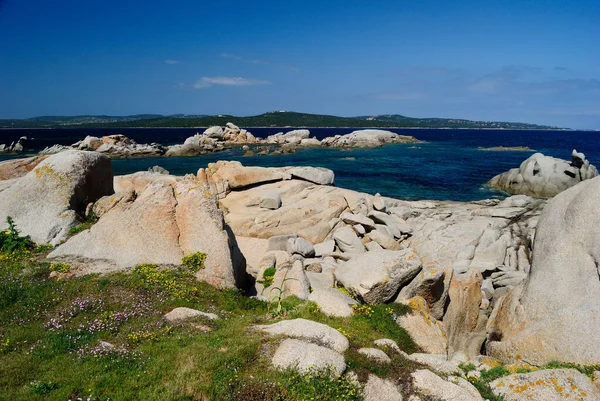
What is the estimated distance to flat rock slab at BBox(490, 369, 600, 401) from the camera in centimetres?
972

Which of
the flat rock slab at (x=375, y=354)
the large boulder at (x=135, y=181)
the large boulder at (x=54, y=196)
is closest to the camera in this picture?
the flat rock slab at (x=375, y=354)

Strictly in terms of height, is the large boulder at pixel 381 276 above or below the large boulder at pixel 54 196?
below

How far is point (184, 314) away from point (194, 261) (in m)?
4.25

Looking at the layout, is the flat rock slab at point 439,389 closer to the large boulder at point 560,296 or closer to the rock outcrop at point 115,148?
the large boulder at point 560,296

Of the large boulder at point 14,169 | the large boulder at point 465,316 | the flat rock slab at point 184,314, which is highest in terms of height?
the large boulder at point 14,169

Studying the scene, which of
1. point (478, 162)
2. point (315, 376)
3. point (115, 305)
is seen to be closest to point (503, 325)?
point (315, 376)

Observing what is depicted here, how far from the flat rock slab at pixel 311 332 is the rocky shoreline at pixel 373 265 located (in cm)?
4

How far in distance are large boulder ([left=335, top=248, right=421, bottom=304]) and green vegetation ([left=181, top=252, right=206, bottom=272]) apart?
677cm

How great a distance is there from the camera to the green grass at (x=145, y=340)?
27.7 feet

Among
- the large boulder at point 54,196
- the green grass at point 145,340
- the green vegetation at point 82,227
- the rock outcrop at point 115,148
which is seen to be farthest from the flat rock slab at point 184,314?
the rock outcrop at point 115,148

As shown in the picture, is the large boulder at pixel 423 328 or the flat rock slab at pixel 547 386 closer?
the flat rock slab at pixel 547 386

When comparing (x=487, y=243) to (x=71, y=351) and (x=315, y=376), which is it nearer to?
(x=315, y=376)

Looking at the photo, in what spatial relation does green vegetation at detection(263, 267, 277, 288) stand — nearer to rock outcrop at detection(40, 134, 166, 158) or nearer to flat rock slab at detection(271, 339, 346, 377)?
flat rock slab at detection(271, 339, 346, 377)

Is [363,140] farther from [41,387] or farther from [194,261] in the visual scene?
[41,387]
